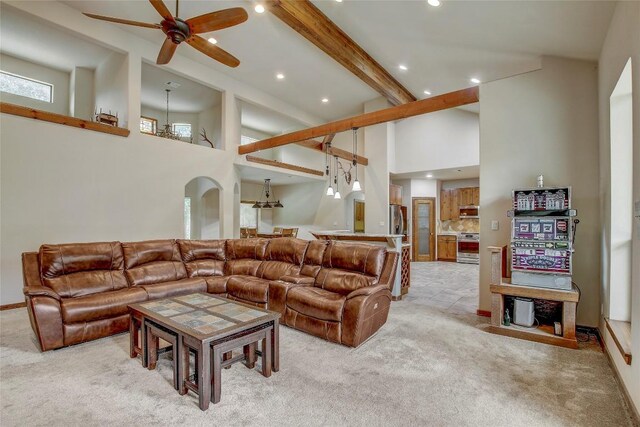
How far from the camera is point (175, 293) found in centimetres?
387

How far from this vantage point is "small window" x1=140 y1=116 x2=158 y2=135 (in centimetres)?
856

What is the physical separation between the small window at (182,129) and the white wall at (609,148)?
9363 millimetres

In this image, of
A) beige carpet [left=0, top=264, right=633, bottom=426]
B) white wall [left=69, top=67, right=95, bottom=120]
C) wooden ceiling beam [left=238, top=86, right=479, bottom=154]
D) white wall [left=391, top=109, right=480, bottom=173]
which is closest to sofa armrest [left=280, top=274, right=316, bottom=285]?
beige carpet [left=0, top=264, right=633, bottom=426]

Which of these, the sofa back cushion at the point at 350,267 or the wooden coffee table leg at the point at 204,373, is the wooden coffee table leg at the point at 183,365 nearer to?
the wooden coffee table leg at the point at 204,373

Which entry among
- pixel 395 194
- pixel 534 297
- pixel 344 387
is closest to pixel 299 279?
pixel 344 387

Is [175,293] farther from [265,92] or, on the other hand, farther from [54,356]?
[265,92]

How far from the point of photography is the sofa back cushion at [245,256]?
467cm

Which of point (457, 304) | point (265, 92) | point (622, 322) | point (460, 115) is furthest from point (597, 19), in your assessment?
point (265, 92)

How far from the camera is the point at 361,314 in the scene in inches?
119

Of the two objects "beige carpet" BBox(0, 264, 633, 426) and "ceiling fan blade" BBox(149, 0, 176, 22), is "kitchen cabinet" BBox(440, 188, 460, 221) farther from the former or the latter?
"ceiling fan blade" BBox(149, 0, 176, 22)

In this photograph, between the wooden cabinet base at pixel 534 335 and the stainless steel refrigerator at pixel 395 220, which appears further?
the stainless steel refrigerator at pixel 395 220

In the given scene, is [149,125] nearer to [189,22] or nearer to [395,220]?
[189,22]

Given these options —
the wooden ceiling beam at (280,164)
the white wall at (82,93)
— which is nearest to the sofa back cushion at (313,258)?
the wooden ceiling beam at (280,164)

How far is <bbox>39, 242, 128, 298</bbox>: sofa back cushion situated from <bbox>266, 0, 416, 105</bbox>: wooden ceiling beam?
156 inches
